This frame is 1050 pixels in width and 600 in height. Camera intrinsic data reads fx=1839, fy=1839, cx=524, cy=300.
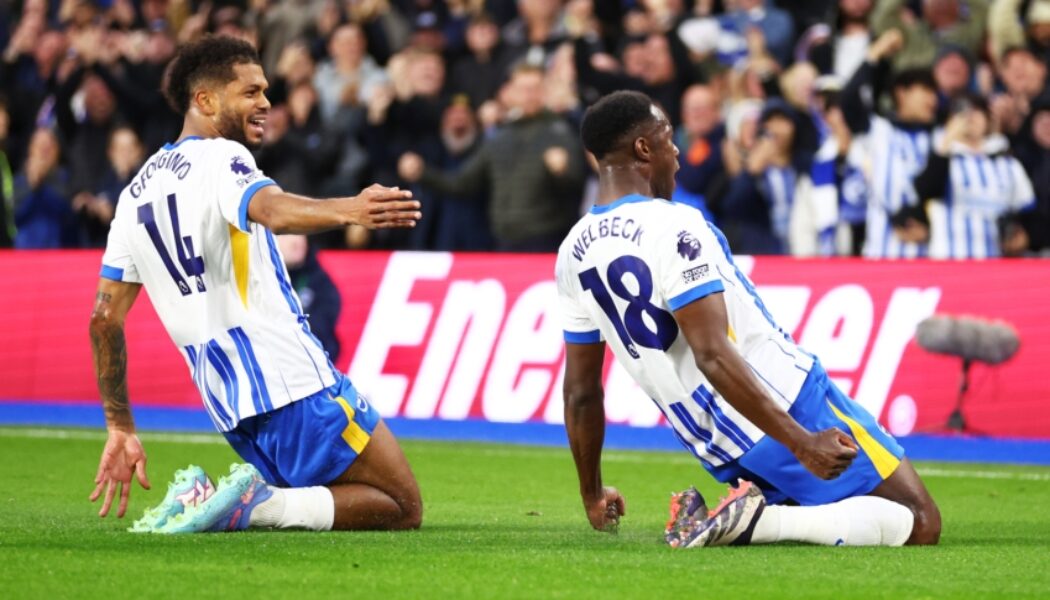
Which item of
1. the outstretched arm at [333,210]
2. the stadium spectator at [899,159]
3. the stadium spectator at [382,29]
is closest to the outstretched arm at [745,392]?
the outstretched arm at [333,210]

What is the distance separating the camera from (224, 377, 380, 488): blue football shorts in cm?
753

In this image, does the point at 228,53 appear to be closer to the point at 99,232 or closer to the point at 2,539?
the point at 2,539

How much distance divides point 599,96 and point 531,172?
91 cm

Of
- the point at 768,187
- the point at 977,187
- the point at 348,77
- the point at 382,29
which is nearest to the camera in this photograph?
the point at 977,187

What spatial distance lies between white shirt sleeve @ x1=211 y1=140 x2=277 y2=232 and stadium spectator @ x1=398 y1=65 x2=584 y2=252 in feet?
26.7

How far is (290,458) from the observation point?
763cm

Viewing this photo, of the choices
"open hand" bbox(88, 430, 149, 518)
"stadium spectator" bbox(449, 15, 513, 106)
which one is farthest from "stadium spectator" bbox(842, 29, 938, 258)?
"open hand" bbox(88, 430, 149, 518)

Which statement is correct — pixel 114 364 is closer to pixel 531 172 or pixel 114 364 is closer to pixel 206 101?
pixel 206 101

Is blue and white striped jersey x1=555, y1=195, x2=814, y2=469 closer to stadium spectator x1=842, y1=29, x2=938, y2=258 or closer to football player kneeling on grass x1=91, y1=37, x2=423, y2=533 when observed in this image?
football player kneeling on grass x1=91, y1=37, x2=423, y2=533

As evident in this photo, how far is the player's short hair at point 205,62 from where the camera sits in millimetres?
7543

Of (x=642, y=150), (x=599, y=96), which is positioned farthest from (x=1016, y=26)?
(x=642, y=150)

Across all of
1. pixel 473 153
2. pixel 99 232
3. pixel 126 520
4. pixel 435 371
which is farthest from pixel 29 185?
pixel 126 520

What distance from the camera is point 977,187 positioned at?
14.2 meters

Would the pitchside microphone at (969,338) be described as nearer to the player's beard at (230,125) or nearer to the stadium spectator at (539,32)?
the stadium spectator at (539,32)
